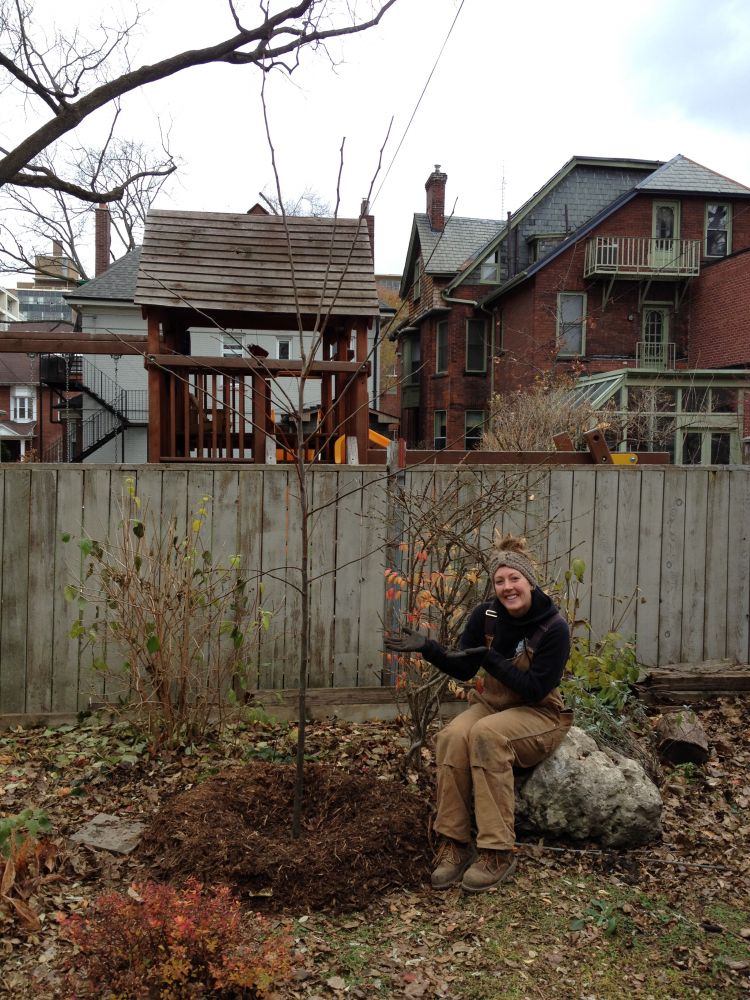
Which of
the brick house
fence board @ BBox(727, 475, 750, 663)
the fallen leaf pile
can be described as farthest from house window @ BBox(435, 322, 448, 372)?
the fallen leaf pile

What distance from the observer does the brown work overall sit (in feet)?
11.8

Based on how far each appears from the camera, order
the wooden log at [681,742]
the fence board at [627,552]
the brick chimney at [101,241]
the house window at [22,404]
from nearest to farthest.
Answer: the wooden log at [681,742]
the fence board at [627,552]
the brick chimney at [101,241]
the house window at [22,404]

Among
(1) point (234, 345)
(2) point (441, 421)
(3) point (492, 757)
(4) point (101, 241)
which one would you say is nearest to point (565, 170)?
(2) point (441, 421)

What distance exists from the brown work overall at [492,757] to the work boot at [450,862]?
59 millimetres

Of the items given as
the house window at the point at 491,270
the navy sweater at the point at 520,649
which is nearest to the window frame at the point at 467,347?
the house window at the point at 491,270

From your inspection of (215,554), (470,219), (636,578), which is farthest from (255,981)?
(470,219)

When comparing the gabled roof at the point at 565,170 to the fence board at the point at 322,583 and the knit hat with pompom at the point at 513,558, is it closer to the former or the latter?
the fence board at the point at 322,583

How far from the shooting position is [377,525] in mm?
5715

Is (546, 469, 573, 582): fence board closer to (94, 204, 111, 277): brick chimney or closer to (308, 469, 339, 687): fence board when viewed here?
(308, 469, 339, 687): fence board

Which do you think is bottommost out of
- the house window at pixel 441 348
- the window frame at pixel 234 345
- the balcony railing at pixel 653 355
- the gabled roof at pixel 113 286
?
the window frame at pixel 234 345

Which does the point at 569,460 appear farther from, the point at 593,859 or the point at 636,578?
the point at 593,859

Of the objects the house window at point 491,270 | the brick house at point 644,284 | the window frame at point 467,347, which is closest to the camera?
the brick house at point 644,284

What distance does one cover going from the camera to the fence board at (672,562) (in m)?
6.11

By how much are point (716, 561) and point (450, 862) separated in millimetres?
3566
